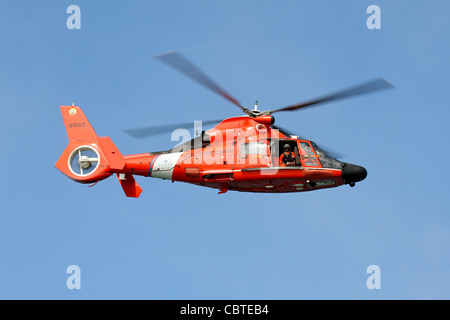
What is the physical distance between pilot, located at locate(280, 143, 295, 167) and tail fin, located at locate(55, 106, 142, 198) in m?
5.83

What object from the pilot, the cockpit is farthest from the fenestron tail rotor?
the pilot

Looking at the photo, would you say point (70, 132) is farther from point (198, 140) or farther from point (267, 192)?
point (267, 192)

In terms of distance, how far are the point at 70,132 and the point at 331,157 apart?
9946mm

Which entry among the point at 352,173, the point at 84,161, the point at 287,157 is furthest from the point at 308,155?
the point at 84,161

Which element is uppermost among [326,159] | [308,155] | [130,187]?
[308,155]

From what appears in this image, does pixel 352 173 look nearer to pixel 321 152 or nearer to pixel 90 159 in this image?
pixel 321 152

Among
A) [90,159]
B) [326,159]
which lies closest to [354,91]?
[326,159]

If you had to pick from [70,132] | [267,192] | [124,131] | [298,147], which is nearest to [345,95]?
[298,147]

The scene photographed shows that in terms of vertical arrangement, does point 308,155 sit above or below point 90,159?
below

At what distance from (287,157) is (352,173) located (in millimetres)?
2330

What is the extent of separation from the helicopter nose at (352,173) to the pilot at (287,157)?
1811 mm

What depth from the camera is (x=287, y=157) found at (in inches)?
913

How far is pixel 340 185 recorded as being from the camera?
77.7 ft

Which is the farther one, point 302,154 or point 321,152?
point 321,152
